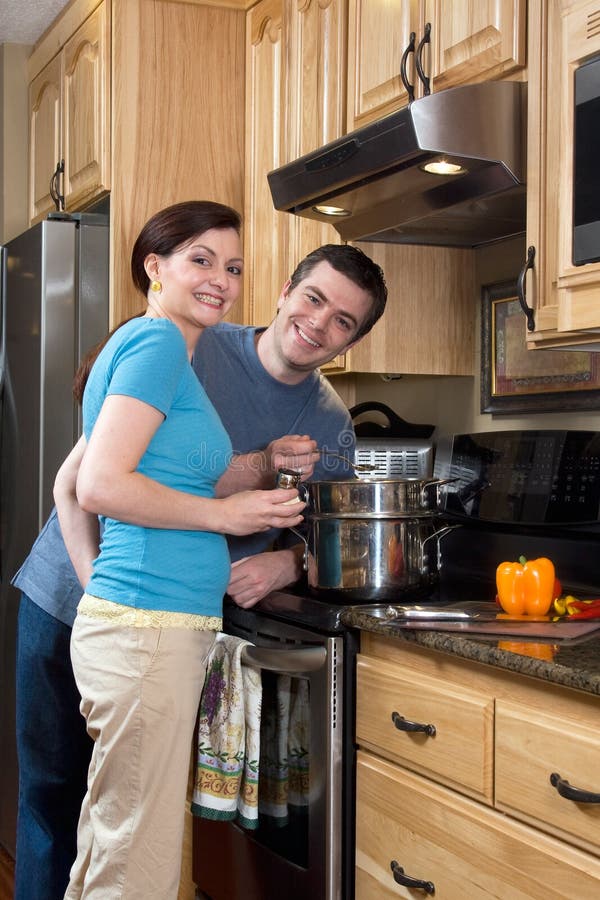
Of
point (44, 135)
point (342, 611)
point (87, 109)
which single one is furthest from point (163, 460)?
point (44, 135)

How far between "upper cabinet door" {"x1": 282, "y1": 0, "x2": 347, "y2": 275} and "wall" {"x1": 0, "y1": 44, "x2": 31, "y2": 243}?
1525 mm

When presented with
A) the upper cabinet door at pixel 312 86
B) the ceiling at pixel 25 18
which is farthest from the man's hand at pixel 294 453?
the ceiling at pixel 25 18

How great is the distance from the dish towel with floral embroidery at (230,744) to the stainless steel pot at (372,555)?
24cm

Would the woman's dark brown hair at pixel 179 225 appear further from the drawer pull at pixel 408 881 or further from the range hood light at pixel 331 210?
the drawer pull at pixel 408 881

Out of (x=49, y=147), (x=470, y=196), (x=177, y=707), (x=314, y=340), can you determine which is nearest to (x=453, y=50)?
(x=470, y=196)

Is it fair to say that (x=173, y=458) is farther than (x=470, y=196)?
No

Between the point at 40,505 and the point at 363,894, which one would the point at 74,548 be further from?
the point at 40,505

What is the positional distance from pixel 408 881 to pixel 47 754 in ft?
2.98

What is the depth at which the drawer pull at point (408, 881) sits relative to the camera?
1619 millimetres

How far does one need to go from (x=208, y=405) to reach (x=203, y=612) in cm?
33

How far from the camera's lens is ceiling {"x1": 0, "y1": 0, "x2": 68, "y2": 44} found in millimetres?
3467

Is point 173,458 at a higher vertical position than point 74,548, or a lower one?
higher

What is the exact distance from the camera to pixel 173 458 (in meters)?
1.63

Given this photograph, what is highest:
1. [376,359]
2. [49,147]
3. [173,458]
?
[49,147]
